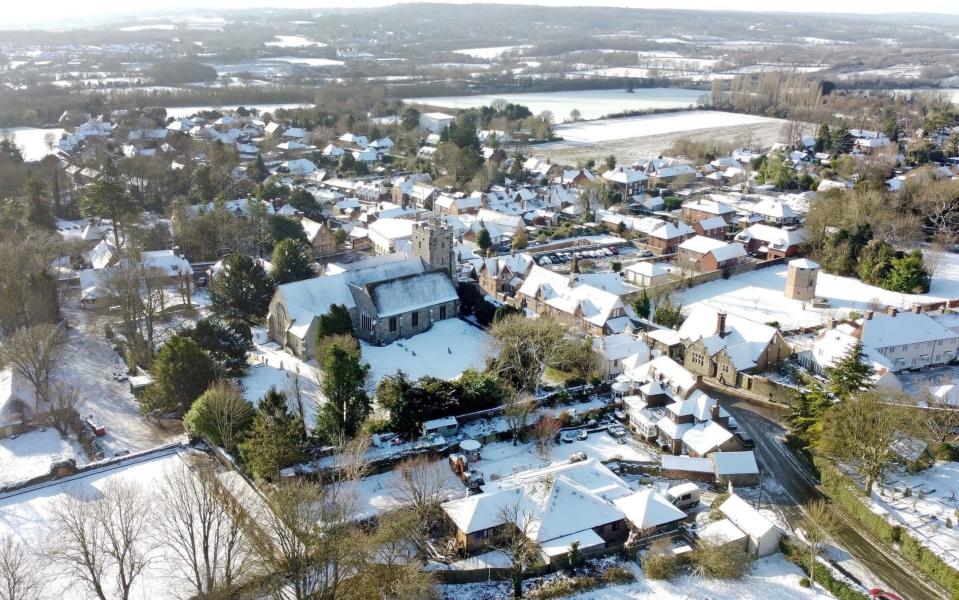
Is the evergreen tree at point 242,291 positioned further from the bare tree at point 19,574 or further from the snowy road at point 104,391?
the bare tree at point 19,574

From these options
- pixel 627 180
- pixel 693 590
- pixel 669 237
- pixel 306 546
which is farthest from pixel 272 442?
pixel 627 180

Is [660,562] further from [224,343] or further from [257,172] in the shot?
[257,172]

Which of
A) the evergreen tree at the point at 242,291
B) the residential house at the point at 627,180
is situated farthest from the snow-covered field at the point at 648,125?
the evergreen tree at the point at 242,291

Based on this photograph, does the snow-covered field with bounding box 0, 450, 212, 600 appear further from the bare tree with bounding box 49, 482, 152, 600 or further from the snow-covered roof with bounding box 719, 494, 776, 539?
the snow-covered roof with bounding box 719, 494, 776, 539

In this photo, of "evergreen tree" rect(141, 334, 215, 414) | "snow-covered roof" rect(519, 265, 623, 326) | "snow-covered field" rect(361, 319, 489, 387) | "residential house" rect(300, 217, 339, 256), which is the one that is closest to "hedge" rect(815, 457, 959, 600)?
"snow-covered roof" rect(519, 265, 623, 326)

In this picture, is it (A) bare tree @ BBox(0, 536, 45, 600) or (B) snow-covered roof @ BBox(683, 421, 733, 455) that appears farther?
(B) snow-covered roof @ BBox(683, 421, 733, 455)

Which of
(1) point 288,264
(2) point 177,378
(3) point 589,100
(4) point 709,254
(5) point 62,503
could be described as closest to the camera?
(5) point 62,503
